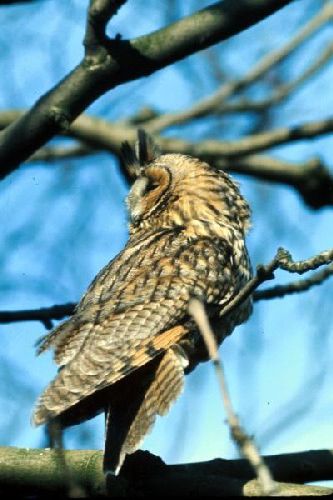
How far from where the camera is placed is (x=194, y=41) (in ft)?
10.4

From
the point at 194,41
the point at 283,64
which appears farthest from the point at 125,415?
the point at 283,64

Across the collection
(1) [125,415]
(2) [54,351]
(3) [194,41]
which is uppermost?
(3) [194,41]

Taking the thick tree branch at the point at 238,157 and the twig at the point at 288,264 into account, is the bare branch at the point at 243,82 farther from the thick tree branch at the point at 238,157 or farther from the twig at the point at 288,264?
the twig at the point at 288,264

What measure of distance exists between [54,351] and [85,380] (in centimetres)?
32

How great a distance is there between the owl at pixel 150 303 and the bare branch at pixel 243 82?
0.27 m

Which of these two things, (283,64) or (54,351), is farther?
(283,64)

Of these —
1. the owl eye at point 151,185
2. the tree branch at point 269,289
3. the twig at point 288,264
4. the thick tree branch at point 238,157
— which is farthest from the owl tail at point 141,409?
the thick tree branch at point 238,157

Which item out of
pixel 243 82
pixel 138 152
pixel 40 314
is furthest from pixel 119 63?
pixel 243 82

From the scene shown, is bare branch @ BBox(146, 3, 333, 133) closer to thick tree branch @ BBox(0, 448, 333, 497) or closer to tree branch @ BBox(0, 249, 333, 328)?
tree branch @ BBox(0, 249, 333, 328)

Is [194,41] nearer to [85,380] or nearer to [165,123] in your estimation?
[85,380]

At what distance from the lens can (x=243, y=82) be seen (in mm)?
5461

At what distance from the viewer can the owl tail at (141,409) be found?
11.7 ft

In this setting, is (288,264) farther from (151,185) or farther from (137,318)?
(151,185)

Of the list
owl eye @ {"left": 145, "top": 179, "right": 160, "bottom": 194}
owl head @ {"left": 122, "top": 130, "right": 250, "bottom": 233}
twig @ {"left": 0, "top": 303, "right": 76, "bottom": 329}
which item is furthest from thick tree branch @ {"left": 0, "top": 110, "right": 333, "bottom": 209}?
twig @ {"left": 0, "top": 303, "right": 76, "bottom": 329}
